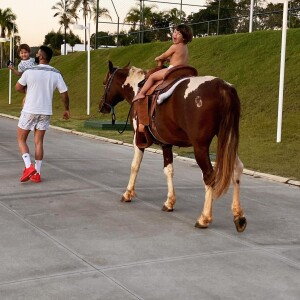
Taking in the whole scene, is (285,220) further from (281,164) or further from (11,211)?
(281,164)

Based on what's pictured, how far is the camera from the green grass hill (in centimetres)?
1332

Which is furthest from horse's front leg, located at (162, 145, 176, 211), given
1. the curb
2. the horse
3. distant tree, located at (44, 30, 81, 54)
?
distant tree, located at (44, 30, 81, 54)

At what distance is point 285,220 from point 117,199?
2.45 m

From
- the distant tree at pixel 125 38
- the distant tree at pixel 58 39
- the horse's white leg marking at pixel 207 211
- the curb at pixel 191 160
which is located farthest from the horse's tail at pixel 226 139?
the distant tree at pixel 58 39

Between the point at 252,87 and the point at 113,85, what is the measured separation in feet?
42.7

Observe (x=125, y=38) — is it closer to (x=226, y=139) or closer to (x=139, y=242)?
(x=226, y=139)

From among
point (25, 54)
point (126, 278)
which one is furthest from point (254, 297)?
point (25, 54)

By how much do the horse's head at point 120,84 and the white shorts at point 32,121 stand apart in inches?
39.4

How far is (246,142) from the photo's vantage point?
15.2 meters

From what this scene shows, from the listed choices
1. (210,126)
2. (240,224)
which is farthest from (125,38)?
(240,224)

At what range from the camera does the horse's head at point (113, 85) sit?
8.65 meters

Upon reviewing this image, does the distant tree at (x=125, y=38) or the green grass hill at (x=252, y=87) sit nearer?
the green grass hill at (x=252, y=87)

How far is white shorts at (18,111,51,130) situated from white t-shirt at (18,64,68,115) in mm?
92

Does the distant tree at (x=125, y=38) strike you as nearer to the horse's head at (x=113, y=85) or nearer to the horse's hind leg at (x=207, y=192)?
the horse's head at (x=113, y=85)
